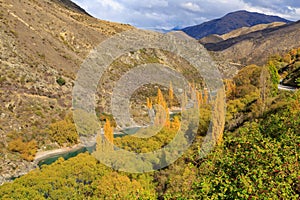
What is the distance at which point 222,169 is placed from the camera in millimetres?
8680

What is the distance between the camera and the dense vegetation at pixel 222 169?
25.2 feet

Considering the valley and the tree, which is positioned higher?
the valley

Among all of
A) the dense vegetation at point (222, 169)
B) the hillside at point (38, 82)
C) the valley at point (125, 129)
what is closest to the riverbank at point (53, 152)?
the valley at point (125, 129)

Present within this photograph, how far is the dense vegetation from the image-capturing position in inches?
302

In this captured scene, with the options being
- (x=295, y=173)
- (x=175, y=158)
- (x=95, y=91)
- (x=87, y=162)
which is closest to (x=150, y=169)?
(x=175, y=158)

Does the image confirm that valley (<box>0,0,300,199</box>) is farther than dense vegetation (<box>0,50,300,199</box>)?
Yes

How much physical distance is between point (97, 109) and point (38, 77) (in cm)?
1405

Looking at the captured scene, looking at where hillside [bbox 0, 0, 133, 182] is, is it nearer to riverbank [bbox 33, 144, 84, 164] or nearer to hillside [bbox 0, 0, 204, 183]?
hillside [bbox 0, 0, 204, 183]

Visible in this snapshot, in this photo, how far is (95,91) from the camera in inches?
2859

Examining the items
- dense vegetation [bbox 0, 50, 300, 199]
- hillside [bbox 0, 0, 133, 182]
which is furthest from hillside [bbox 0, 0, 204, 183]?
dense vegetation [bbox 0, 50, 300, 199]

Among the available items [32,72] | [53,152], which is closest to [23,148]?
[53,152]

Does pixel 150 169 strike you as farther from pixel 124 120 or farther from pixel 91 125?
pixel 124 120

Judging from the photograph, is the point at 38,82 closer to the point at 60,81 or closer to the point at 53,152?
the point at 60,81

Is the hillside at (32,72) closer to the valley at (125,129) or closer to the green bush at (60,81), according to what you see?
the green bush at (60,81)
